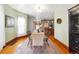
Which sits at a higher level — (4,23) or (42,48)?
(4,23)

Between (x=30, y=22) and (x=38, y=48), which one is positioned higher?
(x=30, y=22)

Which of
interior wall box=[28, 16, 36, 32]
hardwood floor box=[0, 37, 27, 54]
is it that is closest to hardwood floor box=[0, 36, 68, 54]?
hardwood floor box=[0, 37, 27, 54]

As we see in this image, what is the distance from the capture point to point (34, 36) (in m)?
1.34

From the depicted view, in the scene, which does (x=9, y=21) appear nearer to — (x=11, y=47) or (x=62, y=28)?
(x=11, y=47)

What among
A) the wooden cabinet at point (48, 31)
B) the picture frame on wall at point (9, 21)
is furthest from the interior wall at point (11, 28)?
the wooden cabinet at point (48, 31)

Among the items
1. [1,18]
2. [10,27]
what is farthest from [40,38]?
[1,18]

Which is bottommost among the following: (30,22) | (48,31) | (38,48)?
(38,48)

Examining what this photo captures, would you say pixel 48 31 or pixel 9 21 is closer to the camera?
pixel 9 21

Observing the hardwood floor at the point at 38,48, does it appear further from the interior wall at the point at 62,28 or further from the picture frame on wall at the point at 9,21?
the picture frame on wall at the point at 9,21

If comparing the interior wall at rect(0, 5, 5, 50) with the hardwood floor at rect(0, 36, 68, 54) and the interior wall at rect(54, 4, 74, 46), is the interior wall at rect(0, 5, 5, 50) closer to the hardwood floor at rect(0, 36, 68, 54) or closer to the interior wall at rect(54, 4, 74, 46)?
the hardwood floor at rect(0, 36, 68, 54)

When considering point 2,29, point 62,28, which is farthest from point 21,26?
point 62,28
